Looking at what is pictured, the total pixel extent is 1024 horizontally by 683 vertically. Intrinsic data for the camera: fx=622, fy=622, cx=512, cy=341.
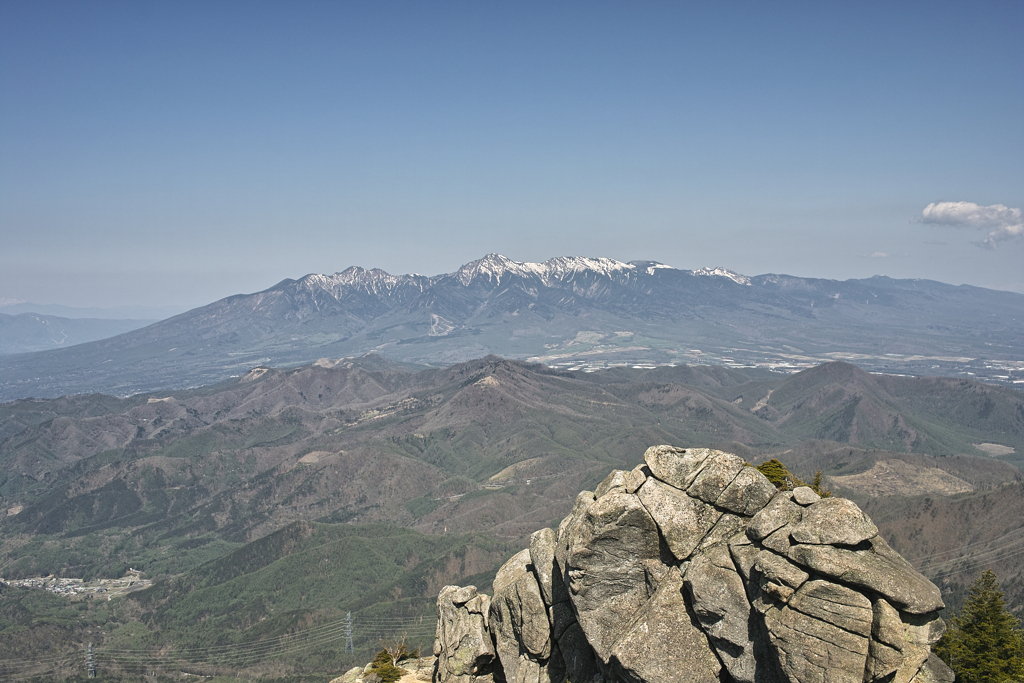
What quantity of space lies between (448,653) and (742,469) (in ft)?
95.8

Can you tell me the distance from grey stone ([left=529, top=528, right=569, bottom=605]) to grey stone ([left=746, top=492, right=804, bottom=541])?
13.9m

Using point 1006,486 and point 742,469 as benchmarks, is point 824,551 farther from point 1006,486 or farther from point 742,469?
point 1006,486

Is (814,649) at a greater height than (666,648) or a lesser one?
greater

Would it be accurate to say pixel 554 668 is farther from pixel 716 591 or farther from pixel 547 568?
pixel 716 591

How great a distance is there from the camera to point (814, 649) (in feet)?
97.2

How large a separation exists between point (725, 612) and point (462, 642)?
24398mm

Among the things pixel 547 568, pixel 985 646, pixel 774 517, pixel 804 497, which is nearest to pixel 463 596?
pixel 547 568

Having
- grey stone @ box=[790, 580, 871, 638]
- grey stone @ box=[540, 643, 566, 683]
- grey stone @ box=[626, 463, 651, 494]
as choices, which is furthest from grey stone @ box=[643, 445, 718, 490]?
grey stone @ box=[540, 643, 566, 683]

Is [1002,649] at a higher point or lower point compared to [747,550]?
lower

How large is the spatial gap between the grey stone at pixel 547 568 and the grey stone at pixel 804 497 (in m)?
16.2

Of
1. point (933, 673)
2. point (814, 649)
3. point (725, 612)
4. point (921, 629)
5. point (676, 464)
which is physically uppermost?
point (676, 464)

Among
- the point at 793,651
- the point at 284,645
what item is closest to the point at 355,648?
the point at 284,645

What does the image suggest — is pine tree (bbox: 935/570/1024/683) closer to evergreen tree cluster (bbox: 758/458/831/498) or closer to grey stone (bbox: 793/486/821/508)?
evergreen tree cluster (bbox: 758/458/831/498)

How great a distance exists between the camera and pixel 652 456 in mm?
39438
